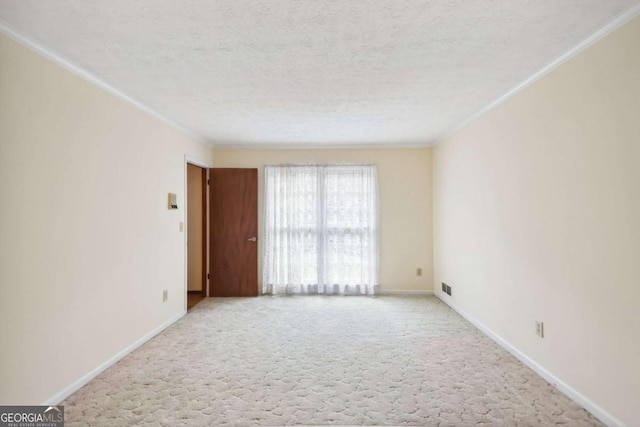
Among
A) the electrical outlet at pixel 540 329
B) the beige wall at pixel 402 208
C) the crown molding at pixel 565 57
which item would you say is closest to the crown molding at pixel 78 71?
the beige wall at pixel 402 208

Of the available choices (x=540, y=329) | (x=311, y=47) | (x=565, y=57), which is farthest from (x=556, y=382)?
(x=311, y=47)

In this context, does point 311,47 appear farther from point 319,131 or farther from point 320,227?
point 320,227

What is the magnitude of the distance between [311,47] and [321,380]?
8.13 feet

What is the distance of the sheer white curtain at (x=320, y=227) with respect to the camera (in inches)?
201

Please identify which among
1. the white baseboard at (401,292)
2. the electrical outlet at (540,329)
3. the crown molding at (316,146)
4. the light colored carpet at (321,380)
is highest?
the crown molding at (316,146)

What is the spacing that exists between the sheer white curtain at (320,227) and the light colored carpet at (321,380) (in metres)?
1.22

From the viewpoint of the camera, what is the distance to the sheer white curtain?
16.8ft

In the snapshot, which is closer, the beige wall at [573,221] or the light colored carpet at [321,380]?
the beige wall at [573,221]

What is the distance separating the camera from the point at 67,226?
91.0 inches

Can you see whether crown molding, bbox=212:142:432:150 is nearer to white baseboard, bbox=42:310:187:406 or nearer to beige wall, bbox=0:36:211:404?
beige wall, bbox=0:36:211:404

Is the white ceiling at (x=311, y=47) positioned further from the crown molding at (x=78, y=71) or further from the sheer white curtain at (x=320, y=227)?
the sheer white curtain at (x=320, y=227)

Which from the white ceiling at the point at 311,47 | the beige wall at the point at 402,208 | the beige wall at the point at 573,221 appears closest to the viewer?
the white ceiling at the point at 311,47

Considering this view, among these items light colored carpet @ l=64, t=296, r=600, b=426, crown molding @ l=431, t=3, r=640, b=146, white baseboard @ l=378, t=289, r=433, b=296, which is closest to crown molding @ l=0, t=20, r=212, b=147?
light colored carpet @ l=64, t=296, r=600, b=426

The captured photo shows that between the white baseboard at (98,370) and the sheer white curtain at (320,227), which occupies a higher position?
the sheer white curtain at (320,227)
